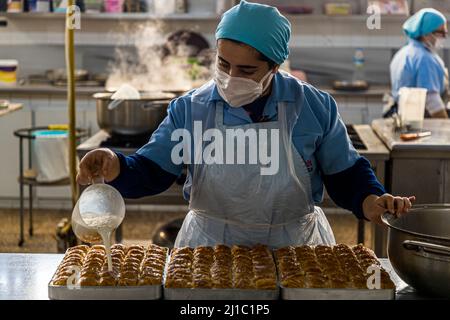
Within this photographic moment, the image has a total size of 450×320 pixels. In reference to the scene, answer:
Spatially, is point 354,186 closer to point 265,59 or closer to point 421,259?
point 265,59

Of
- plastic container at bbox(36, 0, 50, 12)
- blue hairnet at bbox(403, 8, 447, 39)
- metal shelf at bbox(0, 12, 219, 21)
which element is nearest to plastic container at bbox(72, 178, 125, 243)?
blue hairnet at bbox(403, 8, 447, 39)

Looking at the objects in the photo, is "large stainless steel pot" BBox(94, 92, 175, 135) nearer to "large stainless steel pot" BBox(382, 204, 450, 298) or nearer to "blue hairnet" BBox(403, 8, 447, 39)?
"large stainless steel pot" BBox(382, 204, 450, 298)

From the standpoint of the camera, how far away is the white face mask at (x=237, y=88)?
94.3 inches

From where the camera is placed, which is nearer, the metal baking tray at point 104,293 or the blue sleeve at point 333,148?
the metal baking tray at point 104,293

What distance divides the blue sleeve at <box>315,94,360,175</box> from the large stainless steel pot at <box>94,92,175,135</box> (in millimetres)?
1580

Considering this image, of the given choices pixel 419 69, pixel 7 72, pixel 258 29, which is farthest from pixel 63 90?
pixel 258 29

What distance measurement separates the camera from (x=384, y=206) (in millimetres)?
2316

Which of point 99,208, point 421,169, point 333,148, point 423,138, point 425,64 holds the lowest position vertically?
point 421,169

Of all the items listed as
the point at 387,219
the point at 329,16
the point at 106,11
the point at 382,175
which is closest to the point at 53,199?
the point at 106,11

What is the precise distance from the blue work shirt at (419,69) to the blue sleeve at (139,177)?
143 inches

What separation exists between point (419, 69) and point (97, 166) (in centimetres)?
399

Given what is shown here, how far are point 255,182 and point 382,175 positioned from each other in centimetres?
185

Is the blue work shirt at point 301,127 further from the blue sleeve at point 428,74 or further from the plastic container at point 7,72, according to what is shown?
the plastic container at point 7,72

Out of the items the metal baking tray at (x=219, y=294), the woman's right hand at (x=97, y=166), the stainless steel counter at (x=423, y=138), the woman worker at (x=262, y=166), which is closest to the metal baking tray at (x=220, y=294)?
the metal baking tray at (x=219, y=294)
